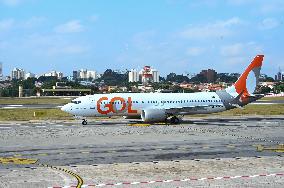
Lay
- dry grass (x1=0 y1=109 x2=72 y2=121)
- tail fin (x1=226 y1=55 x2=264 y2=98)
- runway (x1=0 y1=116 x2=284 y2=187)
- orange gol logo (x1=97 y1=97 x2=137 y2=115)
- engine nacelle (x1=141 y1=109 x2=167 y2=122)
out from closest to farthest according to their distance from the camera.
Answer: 1. runway (x1=0 y1=116 x2=284 y2=187)
2. orange gol logo (x1=97 y1=97 x2=137 y2=115)
3. engine nacelle (x1=141 y1=109 x2=167 y2=122)
4. tail fin (x1=226 y1=55 x2=264 y2=98)
5. dry grass (x1=0 y1=109 x2=72 y2=121)

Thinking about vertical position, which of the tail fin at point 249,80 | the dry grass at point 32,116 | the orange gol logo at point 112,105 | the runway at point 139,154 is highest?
the tail fin at point 249,80

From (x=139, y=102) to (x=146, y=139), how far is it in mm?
17212

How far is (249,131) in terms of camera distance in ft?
149

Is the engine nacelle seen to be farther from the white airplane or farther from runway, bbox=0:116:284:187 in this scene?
runway, bbox=0:116:284:187

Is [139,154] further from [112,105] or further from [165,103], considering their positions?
[165,103]

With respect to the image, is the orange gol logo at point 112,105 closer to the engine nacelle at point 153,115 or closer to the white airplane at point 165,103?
the white airplane at point 165,103

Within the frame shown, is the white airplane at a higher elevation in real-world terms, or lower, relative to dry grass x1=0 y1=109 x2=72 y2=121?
higher

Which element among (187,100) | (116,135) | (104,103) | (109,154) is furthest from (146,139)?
(187,100)

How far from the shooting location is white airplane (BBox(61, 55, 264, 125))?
175 feet

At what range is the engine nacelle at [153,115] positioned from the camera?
53.4m

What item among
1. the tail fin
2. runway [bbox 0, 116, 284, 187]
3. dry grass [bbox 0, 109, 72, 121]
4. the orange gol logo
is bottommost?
runway [bbox 0, 116, 284, 187]

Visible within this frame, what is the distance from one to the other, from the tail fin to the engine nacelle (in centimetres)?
1115

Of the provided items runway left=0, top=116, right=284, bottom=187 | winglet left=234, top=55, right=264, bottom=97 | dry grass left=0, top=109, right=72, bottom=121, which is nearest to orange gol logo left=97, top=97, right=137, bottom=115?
runway left=0, top=116, right=284, bottom=187

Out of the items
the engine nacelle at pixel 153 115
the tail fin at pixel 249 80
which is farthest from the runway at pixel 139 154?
the tail fin at pixel 249 80
